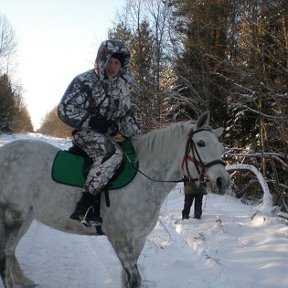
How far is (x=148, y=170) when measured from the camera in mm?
4312

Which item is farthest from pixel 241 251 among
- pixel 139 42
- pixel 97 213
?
pixel 139 42

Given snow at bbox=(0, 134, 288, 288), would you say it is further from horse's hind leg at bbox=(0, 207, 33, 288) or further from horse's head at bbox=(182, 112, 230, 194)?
horse's head at bbox=(182, 112, 230, 194)

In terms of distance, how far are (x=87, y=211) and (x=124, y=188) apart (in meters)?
0.44

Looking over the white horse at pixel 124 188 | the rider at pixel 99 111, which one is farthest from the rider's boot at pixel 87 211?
the white horse at pixel 124 188

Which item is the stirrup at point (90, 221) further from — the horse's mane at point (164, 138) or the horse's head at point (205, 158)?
the horse's head at point (205, 158)

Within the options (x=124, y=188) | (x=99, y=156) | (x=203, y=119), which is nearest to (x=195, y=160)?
(x=203, y=119)

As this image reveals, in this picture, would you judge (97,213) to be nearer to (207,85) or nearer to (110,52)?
(110,52)

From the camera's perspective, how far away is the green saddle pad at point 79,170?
13.9 ft

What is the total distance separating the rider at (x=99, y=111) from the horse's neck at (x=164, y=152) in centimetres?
30

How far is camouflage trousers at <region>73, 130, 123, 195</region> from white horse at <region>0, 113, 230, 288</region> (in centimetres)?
22

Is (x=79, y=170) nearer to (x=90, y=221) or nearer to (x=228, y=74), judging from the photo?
(x=90, y=221)

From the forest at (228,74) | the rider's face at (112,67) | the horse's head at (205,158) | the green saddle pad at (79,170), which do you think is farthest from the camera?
the forest at (228,74)

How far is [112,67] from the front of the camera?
4.43m

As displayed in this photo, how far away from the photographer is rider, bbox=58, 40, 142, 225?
4160 millimetres
